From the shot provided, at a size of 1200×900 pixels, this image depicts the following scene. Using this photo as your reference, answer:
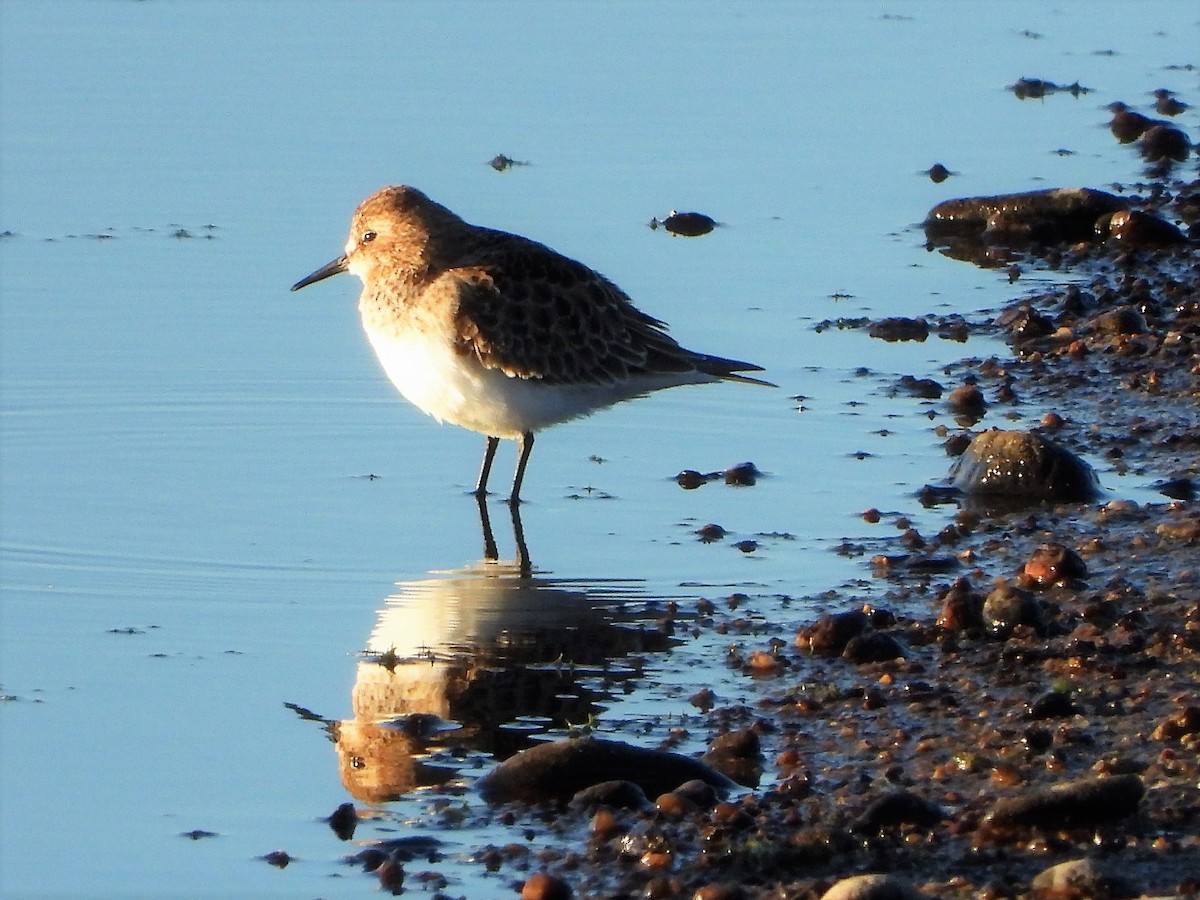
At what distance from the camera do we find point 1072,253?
11.8 metres

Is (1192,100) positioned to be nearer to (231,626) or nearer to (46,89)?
(46,89)

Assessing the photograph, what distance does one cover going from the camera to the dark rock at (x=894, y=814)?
Result: 17.5 ft

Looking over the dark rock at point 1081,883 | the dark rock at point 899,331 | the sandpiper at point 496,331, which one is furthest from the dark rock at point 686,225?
the dark rock at point 1081,883

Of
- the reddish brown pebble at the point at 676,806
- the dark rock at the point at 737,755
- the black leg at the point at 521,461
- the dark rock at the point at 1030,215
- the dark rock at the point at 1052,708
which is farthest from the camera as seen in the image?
the dark rock at the point at 1030,215

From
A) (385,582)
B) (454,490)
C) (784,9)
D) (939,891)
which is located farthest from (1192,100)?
(939,891)

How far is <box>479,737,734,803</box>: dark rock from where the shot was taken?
18.6 feet

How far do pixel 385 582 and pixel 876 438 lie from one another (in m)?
2.50

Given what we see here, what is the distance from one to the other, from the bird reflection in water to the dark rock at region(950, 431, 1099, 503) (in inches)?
61.8

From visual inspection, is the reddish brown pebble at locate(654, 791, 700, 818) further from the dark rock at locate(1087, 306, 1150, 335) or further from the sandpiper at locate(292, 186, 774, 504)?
the dark rock at locate(1087, 306, 1150, 335)

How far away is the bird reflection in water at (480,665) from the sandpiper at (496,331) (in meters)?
0.92

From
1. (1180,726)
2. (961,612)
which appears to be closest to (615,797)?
(1180,726)

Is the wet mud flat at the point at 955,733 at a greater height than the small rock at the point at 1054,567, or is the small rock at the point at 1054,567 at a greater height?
the small rock at the point at 1054,567

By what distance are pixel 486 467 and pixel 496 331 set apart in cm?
59

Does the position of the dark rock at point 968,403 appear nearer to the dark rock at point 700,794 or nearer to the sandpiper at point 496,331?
the sandpiper at point 496,331
